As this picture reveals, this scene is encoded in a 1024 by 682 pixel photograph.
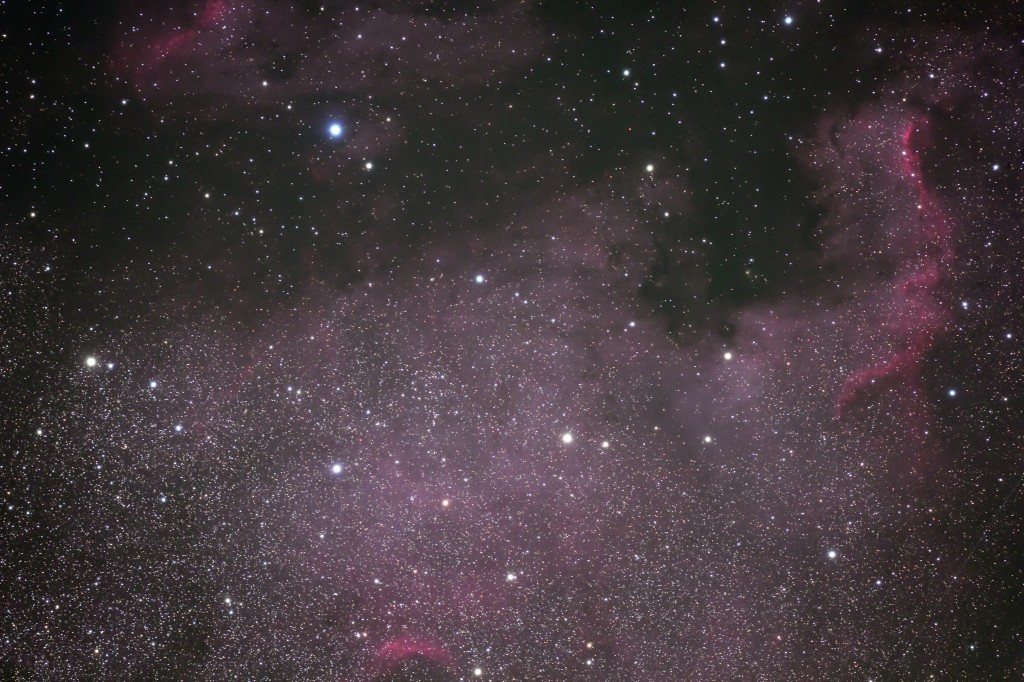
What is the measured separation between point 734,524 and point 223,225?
1791mm

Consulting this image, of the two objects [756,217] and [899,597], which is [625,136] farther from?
[899,597]

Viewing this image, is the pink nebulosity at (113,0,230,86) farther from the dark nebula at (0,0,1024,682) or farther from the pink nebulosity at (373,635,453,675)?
the pink nebulosity at (373,635,453,675)

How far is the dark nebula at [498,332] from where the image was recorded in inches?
56.4

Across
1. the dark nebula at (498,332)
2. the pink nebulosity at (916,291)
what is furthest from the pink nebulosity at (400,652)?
the pink nebulosity at (916,291)

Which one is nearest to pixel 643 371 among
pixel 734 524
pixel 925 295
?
pixel 734 524

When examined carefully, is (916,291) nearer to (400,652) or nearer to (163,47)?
(400,652)

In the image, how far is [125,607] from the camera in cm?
142

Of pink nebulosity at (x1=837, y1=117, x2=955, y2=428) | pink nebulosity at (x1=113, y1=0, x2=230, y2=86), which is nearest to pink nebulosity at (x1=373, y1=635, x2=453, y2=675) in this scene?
pink nebulosity at (x1=837, y1=117, x2=955, y2=428)

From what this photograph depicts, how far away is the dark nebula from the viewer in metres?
1.43

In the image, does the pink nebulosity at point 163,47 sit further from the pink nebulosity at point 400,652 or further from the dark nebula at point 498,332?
the pink nebulosity at point 400,652

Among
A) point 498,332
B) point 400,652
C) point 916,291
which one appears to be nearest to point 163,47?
point 498,332

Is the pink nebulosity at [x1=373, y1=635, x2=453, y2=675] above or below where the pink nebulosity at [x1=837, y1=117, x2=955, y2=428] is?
below

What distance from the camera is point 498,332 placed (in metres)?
1.48

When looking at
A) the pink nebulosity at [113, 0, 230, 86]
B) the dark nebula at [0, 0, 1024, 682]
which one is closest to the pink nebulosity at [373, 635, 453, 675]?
the dark nebula at [0, 0, 1024, 682]
